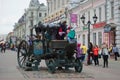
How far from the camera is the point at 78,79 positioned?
58.1ft

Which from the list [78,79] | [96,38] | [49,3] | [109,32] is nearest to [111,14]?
[109,32]

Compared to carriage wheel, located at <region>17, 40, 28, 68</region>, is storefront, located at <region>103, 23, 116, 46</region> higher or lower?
higher

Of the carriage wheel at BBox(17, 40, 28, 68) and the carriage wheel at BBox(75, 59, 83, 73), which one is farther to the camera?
the carriage wheel at BBox(17, 40, 28, 68)

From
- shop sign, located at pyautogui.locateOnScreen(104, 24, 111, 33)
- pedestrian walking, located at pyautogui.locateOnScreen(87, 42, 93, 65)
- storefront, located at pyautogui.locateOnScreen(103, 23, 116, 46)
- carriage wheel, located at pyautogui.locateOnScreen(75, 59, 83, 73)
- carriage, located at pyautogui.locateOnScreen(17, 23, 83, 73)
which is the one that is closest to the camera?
carriage, located at pyautogui.locateOnScreen(17, 23, 83, 73)

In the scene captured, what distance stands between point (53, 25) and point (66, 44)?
5.32 ft

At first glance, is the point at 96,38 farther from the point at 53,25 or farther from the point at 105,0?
the point at 53,25

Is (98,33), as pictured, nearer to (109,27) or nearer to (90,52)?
(109,27)

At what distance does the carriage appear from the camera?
67.7ft

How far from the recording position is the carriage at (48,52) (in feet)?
67.7

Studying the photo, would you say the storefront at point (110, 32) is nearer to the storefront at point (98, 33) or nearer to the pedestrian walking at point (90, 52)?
the storefront at point (98, 33)

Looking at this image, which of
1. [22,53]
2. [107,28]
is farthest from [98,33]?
[22,53]

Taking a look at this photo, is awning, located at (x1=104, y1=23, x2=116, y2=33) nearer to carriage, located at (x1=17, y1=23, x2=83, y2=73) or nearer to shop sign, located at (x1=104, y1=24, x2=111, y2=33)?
shop sign, located at (x1=104, y1=24, x2=111, y2=33)

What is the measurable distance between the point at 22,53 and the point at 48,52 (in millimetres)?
2572

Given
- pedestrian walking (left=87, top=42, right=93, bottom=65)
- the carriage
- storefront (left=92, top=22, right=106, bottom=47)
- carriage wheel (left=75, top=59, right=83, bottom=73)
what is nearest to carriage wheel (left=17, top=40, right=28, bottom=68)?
the carriage
